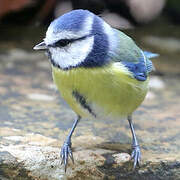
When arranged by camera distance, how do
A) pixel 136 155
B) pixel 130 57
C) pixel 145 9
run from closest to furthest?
1. pixel 136 155
2. pixel 130 57
3. pixel 145 9

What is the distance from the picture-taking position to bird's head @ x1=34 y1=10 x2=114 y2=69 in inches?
75.7

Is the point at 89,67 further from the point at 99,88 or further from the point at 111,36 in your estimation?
the point at 111,36

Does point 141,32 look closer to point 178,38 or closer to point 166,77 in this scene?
point 178,38

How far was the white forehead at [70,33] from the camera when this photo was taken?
1.92 metres

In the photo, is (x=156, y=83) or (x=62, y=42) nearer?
(x=62, y=42)

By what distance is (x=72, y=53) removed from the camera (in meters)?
1.96

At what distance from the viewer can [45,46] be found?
1980 mm

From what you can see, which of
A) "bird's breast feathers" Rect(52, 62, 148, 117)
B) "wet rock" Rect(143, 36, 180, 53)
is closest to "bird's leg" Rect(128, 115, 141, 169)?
"bird's breast feathers" Rect(52, 62, 148, 117)

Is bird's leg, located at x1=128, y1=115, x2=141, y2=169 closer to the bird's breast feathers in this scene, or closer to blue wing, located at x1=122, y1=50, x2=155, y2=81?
the bird's breast feathers

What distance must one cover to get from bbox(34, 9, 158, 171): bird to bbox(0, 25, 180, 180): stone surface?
0.08m

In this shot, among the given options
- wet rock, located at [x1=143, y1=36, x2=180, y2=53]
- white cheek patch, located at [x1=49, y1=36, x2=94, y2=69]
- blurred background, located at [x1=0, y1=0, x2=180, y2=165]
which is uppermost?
white cheek patch, located at [x1=49, y1=36, x2=94, y2=69]

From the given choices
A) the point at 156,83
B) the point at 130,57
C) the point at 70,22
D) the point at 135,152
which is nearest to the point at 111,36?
the point at 130,57

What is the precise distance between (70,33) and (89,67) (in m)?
0.18

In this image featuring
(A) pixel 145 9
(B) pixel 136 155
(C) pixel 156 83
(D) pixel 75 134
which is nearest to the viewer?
(B) pixel 136 155
